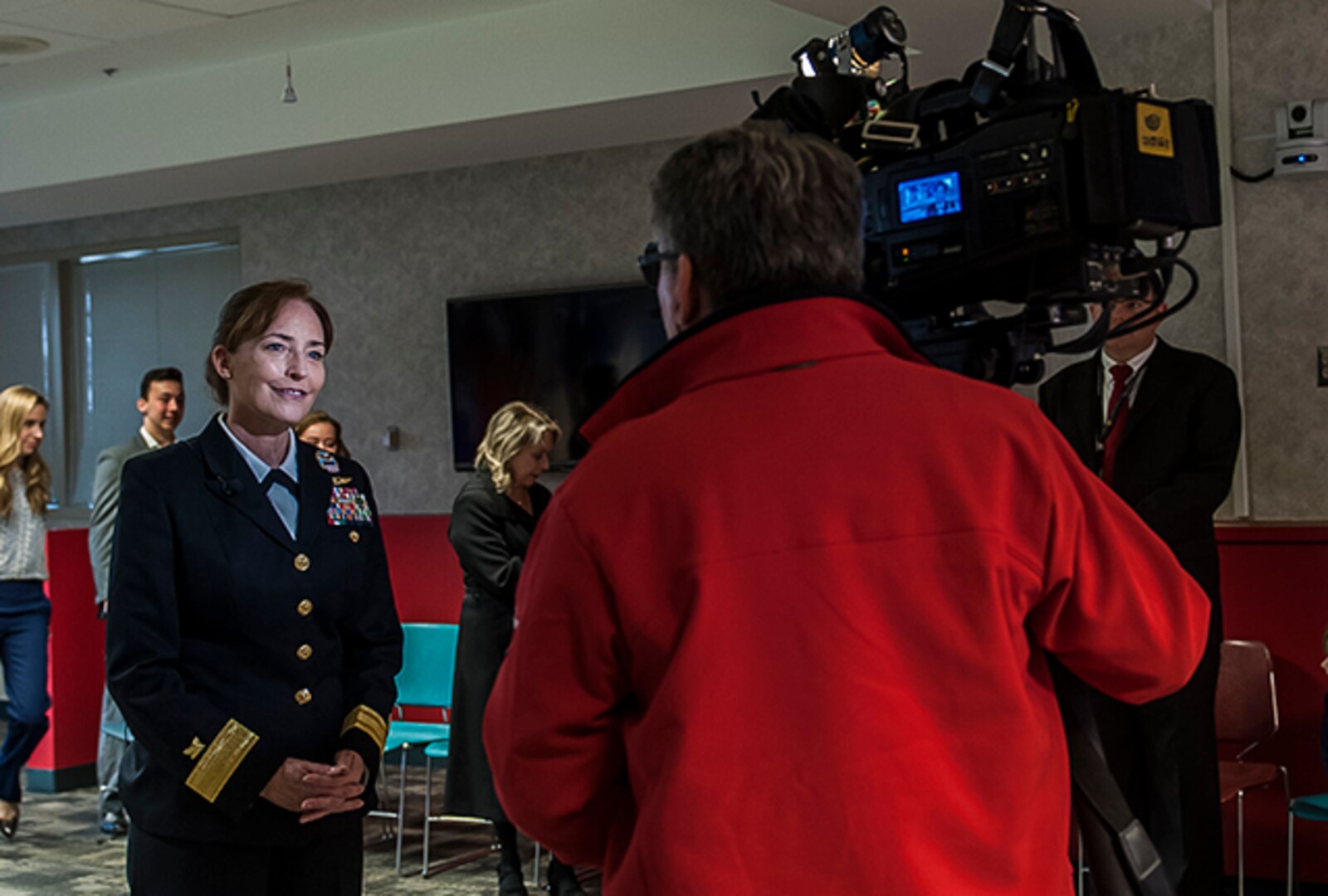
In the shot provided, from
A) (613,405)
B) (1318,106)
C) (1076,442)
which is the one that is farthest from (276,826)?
(1318,106)

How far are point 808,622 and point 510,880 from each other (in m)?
3.84

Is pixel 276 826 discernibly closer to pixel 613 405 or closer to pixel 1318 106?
pixel 613 405

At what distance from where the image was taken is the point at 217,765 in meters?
2.09

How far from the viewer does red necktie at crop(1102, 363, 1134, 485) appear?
413 centimetres

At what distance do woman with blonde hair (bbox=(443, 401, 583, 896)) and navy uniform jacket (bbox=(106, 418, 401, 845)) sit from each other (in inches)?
99.4

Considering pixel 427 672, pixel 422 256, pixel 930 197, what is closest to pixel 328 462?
pixel 930 197

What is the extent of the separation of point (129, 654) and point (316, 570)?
29 centimetres

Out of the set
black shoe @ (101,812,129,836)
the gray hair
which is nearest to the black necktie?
the gray hair

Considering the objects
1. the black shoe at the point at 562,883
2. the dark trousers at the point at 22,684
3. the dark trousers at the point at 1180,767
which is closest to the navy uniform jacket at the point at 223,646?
the dark trousers at the point at 1180,767

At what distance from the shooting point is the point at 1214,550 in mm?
4062

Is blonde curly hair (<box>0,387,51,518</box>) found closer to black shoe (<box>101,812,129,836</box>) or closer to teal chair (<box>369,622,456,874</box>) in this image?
black shoe (<box>101,812,129,836</box>)

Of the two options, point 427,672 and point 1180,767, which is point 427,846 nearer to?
point 427,672

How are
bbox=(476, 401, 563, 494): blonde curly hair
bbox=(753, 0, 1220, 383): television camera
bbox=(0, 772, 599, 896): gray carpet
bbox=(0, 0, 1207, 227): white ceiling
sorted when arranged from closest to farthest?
1. bbox=(753, 0, 1220, 383): television camera
2. bbox=(476, 401, 563, 494): blonde curly hair
3. bbox=(0, 772, 599, 896): gray carpet
4. bbox=(0, 0, 1207, 227): white ceiling

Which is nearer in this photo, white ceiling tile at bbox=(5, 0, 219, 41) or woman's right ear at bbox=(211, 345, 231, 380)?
woman's right ear at bbox=(211, 345, 231, 380)
